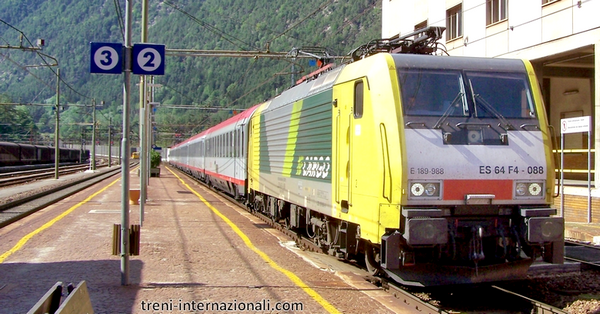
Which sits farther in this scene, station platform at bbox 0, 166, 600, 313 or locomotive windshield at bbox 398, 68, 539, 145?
locomotive windshield at bbox 398, 68, 539, 145

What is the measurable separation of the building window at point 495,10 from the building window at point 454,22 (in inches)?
66.0

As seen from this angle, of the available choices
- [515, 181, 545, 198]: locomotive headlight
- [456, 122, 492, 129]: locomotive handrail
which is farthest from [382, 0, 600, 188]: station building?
[456, 122, 492, 129]: locomotive handrail

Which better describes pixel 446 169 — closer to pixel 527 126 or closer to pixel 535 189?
pixel 535 189

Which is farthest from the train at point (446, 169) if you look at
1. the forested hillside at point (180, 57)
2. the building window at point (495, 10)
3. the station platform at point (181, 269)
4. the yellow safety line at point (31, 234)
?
the building window at point (495, 10)

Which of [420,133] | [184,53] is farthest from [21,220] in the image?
→ [420,133]

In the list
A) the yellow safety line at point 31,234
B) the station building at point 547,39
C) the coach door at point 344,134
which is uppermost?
the station building at point 547,39

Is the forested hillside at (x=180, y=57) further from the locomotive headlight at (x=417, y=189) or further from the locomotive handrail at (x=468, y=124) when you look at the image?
the locomotive headlight at (x=417, y=189)

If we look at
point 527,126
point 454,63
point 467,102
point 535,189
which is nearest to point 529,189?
point 535,189

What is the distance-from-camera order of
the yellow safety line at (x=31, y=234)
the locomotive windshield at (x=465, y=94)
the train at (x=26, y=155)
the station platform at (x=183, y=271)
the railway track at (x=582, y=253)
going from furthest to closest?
the train at (x=26, y=155) → the railway track at (x=582, y=253) → the yellow safety line at (x=31, y=234) → the locomotive windshield at (x=465, y=94) → the station platform at (x=183, y=271)

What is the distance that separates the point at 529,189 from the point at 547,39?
11.2 meters

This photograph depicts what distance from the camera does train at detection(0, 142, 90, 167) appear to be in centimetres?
4456

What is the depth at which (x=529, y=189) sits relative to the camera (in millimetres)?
7105

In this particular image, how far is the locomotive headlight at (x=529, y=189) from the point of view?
23.1 ft

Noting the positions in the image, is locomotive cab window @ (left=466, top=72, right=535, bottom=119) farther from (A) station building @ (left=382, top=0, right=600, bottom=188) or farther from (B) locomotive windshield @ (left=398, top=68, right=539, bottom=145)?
(A) station building @ (left=382, top=0, right=600, bottom=188)
